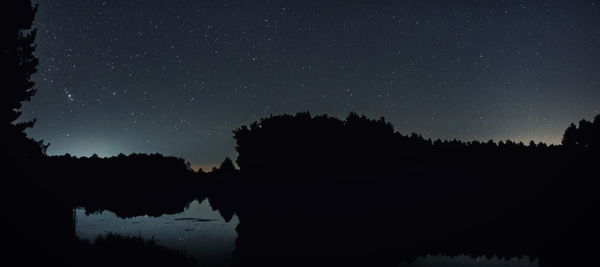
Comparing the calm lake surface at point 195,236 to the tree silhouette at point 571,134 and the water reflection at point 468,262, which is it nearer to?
the water reflection at point 468,262

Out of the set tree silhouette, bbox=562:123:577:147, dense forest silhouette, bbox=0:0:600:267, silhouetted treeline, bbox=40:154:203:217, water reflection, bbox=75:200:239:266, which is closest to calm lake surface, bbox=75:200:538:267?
water reflection, bbox=75:200:239:266

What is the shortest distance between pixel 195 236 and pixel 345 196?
33.4 metres

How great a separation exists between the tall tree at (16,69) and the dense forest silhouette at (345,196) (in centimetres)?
6

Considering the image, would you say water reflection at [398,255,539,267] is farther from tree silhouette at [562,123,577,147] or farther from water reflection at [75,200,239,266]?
tree silhouette at [562,123,577,147]

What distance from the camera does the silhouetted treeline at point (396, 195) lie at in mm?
26844

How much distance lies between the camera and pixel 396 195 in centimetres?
5944

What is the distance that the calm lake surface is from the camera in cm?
2161

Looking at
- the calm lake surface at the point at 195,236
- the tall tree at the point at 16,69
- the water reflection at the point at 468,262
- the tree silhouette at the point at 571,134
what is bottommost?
the water reflection at the point at 468,262

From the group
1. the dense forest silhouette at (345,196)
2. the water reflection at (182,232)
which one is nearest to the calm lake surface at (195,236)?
the water reflection at (182,232)

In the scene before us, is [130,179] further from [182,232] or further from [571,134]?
[571,134]

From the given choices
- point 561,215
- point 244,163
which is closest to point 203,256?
point 561,215

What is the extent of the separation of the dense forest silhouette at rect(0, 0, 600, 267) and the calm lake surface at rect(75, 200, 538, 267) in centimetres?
114

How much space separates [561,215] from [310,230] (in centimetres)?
2396

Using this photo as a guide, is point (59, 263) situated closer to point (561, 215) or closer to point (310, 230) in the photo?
point (310, 230)
